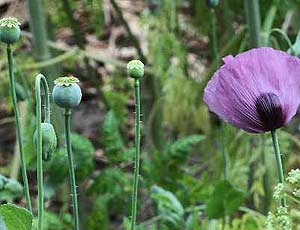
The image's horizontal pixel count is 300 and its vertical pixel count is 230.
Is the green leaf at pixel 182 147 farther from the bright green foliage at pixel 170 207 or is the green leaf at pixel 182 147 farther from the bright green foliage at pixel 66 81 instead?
the bright green foliage at pixel 66 81

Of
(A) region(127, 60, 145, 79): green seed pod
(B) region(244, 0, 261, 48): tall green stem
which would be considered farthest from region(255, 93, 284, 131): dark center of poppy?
(B) region(244, 0, 261, 48): tall green stem

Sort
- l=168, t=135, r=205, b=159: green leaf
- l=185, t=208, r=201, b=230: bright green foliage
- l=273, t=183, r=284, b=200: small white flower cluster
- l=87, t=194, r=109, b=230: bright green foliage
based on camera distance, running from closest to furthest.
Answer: l=273, t=183, r=284, b=200: small white flower cluster
l=185, t=208, r=201, b=230: bright green foliage
l=168, t=135, r=205, b=159: green leaf
l=87, t=194, r=109, b=230: bright green foliage

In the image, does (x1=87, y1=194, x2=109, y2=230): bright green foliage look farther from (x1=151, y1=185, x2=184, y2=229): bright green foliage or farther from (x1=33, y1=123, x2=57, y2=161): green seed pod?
(x1=33, y1=123, x2=57, y2=161): green seed pod

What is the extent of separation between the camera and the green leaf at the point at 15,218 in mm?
828

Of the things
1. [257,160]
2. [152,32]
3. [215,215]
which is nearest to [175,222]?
[215,215]

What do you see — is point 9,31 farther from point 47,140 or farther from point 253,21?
point 253,21

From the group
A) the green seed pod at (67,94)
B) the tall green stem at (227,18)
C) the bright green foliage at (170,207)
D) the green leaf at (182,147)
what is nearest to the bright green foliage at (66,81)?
the green seed pod at (67,94)

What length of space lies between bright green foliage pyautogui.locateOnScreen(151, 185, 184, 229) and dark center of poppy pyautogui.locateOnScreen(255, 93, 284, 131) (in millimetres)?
378

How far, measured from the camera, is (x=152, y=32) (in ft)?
5.85

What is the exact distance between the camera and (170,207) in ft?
4.07

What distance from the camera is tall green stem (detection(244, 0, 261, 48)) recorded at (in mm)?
1338

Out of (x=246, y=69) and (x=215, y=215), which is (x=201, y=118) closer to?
(x=215, y=215)

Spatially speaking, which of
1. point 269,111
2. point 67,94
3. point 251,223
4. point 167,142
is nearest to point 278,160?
point 269,111

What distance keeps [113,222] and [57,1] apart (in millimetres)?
512
